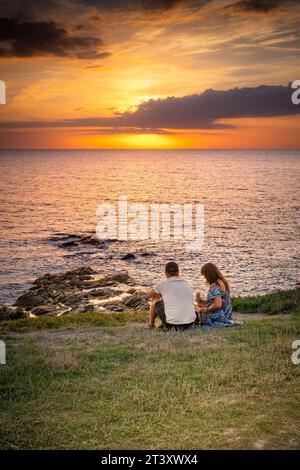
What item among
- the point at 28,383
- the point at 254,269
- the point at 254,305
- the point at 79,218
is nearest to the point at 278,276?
the point at 254,269

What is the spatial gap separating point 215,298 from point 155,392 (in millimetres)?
5445

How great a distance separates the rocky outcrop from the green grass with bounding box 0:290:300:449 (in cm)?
1416

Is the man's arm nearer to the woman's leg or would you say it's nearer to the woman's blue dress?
the woman's leg

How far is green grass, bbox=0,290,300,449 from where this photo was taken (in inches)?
271

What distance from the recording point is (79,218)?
7450cm

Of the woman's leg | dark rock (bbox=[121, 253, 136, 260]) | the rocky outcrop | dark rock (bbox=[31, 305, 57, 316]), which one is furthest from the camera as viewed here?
dark rock (bbox=[121, 253, 136, 260])

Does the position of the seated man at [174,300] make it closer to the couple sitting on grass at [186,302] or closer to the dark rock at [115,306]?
the couple sitting on grass at [186,302]

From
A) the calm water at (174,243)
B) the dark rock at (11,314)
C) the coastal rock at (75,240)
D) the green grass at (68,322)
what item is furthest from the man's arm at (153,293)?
the coastal rock at (75,240)

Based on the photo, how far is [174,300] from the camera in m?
13.3

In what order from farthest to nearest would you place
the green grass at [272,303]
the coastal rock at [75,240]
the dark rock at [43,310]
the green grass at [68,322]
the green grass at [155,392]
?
1. the coastal rock at [75,240]
2. the dark rock at [43,310]
3. the green grass at [272,303]
4. the green grass at [68,322]
5. the green grass at [155,392]

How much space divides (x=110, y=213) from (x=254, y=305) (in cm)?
6347

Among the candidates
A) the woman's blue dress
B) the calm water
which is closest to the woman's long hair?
the woman's blue dress

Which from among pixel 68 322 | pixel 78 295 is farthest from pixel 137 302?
pixel 68 322

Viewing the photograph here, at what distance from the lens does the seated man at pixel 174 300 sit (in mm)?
13164
